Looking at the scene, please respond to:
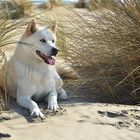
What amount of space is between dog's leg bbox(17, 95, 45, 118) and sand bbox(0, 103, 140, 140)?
0.08 m

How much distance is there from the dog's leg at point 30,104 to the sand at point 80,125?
8cm

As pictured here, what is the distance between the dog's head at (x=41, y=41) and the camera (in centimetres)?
598

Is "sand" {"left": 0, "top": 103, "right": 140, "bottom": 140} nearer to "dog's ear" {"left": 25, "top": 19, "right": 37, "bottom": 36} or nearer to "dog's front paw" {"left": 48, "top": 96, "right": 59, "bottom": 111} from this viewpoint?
"dog's front paw" {"left": 48, "top": 96, "right": 59, "bottom": 111}

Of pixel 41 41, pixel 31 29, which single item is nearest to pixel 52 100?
pixel 41 41

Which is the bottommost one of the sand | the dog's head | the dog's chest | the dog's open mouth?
the sand

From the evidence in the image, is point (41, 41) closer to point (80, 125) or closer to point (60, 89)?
point (60, 89)

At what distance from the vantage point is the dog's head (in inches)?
236

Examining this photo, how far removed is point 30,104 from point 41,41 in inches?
32.0

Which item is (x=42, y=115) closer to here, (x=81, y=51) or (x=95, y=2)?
(x=81, y=51)

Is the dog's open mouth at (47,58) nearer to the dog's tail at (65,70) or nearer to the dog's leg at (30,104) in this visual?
the dog's leg at (30,104)

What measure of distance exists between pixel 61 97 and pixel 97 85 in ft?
2.53

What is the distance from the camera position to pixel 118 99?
6.88 meters

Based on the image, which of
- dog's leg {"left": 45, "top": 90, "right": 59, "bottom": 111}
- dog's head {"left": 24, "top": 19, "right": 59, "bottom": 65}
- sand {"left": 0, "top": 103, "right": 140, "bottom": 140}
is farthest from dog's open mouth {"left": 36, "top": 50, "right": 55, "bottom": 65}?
Result: sand {"left": 0, "top": 103, "right": 140, "bottom": 140}

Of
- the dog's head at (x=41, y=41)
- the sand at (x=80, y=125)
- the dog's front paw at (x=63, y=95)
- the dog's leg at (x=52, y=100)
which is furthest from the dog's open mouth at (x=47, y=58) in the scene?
the dog's front paw at (x=63, y=95)
